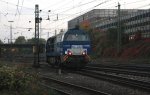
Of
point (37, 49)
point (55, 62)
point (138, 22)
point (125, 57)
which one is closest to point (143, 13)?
point (138, 22)

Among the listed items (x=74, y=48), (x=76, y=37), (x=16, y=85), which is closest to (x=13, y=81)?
(x=16, y=85)

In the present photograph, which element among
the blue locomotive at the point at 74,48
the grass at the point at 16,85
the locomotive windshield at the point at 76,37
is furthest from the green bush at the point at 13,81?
the locomotive windshield at the point at 76,37

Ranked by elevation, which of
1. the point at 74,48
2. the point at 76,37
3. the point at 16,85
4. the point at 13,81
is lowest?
the point at 16,85

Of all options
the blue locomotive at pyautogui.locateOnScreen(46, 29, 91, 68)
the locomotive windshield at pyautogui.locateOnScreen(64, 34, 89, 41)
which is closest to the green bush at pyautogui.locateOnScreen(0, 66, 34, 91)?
the blue locomotive at pyautogui.locateOnScreen(46, 29, 91, 68)

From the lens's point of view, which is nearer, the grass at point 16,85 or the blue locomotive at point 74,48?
the grass at point 16,85

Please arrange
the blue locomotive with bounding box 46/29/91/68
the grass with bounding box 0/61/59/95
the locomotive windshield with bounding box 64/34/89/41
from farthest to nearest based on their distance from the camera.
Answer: the locomotive windshield with bounding box 64/34/89/41, the blue locomotive with bounding box 46/29/91/68, the grass with bounding box 0/61/59/95

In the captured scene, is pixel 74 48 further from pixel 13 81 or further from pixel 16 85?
pixel 13 81

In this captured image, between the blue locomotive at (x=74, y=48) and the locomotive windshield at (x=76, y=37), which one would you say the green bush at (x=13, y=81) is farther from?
the locomotive windshield at (x=76, y=37)

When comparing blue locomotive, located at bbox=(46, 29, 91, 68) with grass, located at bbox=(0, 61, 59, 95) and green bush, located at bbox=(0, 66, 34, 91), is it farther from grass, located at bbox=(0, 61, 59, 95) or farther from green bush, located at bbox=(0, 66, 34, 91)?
green bush, located at bbox=(0, 66, 34, 91)

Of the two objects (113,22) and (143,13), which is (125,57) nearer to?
(143,13)

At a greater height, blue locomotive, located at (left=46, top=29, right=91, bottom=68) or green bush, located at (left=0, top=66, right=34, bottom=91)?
blue locomotive, located at (left=46, top=29, right=91, bottom=68)

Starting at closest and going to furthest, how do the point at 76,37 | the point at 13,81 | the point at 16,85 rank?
the point at 13,81 → the point at 16,85 → the point at 76,37

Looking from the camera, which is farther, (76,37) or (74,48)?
(76,37)

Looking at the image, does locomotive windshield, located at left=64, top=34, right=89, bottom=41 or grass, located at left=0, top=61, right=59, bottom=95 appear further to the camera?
locomotive windshield, located at left=64, top=34, right=89, bottom=41
